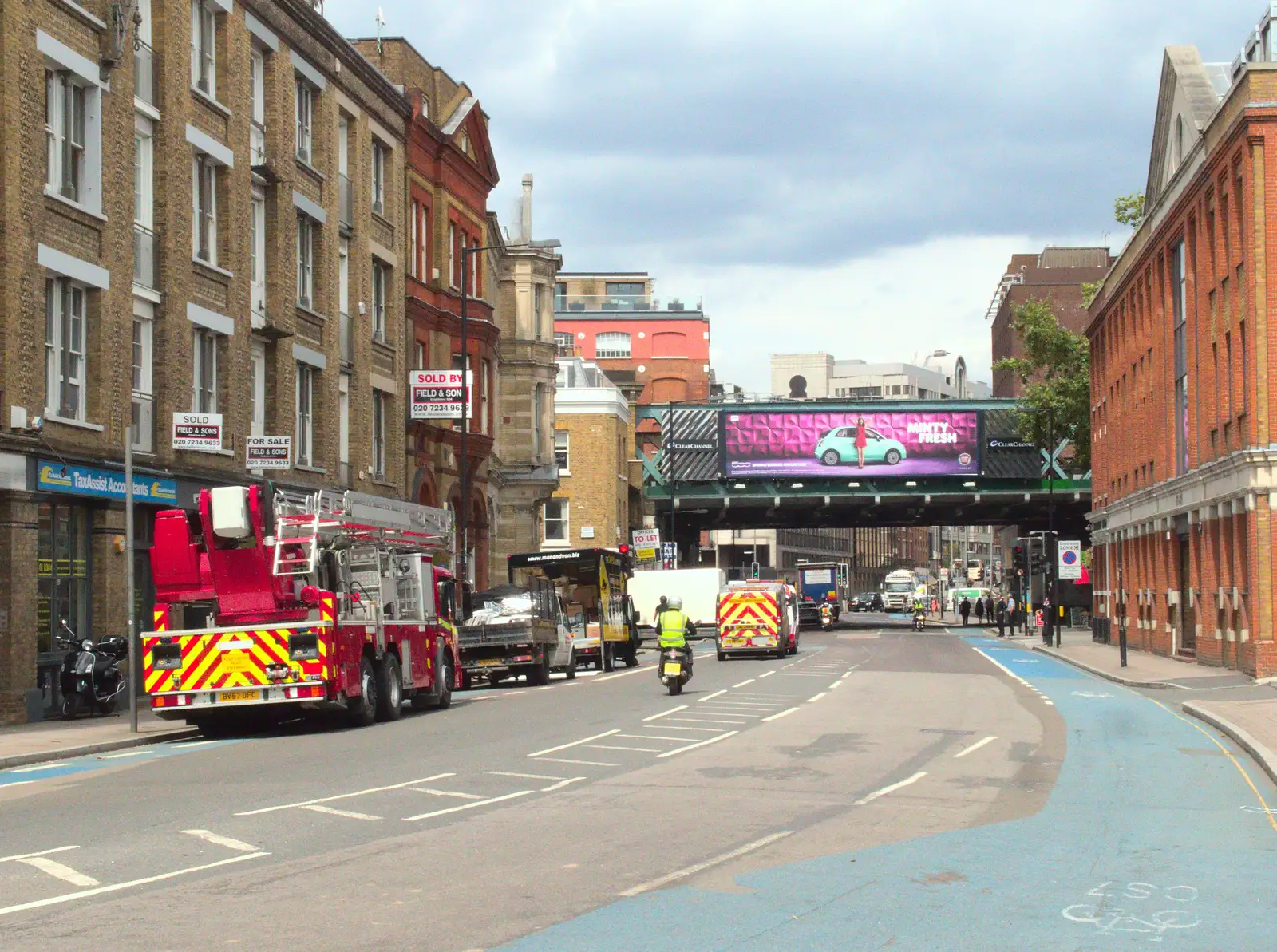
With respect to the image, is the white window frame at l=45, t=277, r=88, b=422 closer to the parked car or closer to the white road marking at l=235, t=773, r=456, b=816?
the white road marking at l=235, t=773, r=456, b=816

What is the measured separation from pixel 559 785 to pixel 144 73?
19141 millimetres

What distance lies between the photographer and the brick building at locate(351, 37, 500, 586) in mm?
47000

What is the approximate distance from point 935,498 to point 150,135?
57.0 meters

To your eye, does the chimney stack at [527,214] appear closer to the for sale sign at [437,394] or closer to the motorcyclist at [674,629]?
the for sale sign at [437,394]

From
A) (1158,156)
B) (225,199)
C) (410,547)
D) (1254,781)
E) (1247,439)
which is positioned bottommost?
(1254,781)

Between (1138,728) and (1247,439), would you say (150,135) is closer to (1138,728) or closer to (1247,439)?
(1138,728)

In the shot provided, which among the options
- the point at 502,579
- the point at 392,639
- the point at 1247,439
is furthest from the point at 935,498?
the point at 392,639

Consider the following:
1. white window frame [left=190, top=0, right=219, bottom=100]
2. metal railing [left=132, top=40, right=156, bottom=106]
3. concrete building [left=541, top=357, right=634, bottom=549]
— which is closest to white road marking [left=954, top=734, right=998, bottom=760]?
metal railing [left=132, top=40, right=156, bottom=106]

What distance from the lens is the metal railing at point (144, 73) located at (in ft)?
96.2

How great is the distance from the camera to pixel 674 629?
98.7 ft

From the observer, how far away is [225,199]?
33.4 m

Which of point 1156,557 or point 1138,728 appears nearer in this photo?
point 1138,728

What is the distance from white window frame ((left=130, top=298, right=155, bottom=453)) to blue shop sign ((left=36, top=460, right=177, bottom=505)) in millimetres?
734

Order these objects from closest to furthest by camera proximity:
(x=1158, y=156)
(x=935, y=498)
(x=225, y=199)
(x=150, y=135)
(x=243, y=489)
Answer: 1. (x=243, y=489)
2. (x=150, y=135)
3. (x=225, y=199)
4. (x=1158, y=156)
5. (x=935, y=498)
